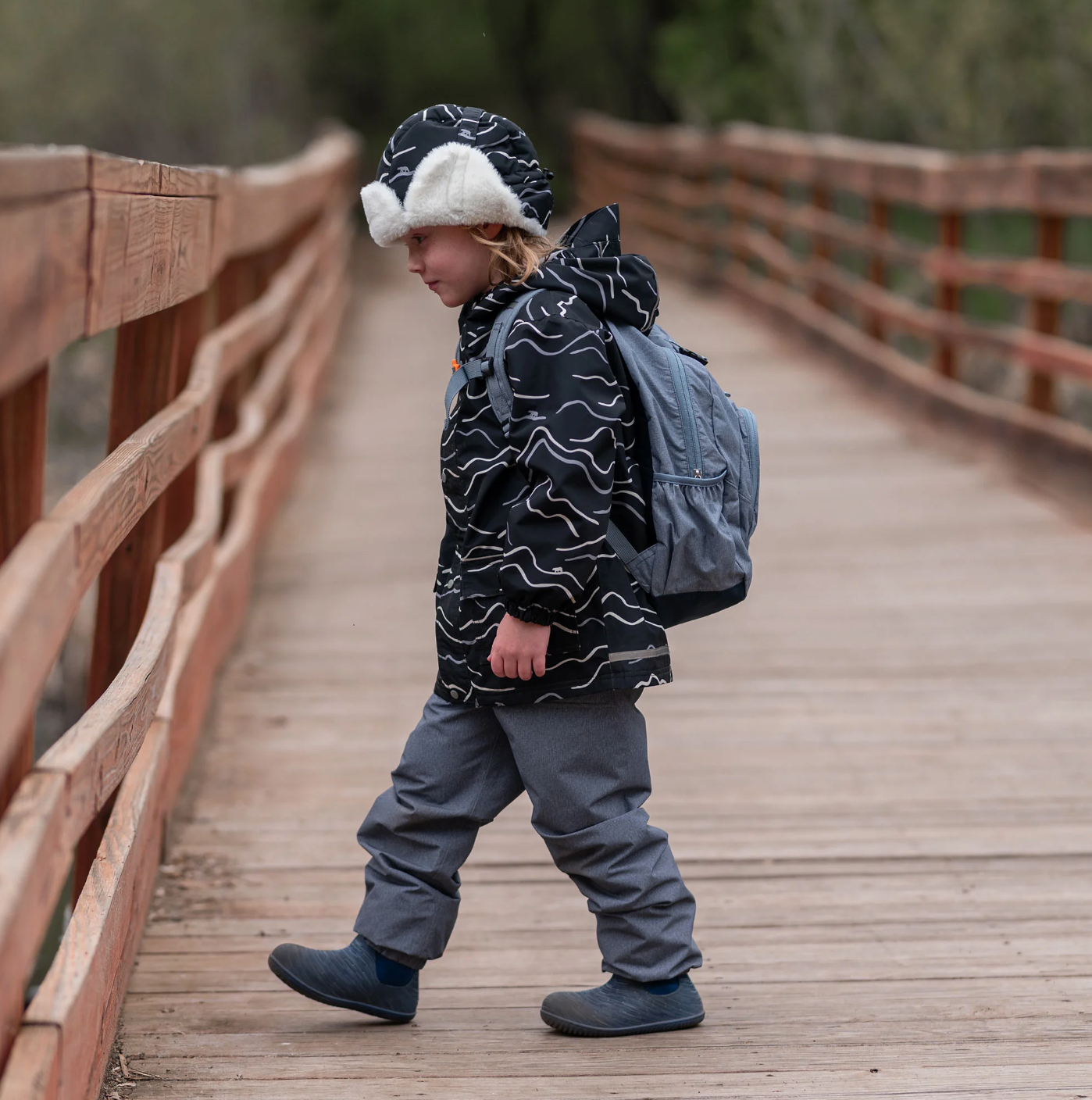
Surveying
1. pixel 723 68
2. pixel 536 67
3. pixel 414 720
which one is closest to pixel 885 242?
pixel 414 720

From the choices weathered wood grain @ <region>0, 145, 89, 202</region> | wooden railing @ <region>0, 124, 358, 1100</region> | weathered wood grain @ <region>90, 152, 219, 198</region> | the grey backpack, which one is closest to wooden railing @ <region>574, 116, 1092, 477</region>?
wooden railing @ <region>0, 124, 358, 1100</region>

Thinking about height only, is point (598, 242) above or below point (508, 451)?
above

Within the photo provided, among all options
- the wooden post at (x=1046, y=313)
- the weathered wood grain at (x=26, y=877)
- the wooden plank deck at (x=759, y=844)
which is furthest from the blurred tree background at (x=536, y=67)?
the weathered wood grain at (x=26, y=877)

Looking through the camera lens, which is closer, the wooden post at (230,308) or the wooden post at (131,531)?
the wooden post at (131,531)

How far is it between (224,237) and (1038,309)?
367 cm

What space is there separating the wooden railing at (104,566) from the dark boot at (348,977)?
0.25 metres

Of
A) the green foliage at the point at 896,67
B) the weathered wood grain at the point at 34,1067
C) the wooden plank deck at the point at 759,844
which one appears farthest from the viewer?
the green foliage at the point at 896,67

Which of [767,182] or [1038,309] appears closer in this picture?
[1038,309]

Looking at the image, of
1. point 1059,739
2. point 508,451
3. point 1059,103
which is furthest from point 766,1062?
point 1059,103

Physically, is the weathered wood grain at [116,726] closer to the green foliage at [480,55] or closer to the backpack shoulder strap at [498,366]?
the backpack shoulder strap at [498,366]

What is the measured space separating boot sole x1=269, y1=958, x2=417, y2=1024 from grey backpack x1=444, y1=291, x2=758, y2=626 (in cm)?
71

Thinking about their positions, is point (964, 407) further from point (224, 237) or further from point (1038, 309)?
point (224, 237)

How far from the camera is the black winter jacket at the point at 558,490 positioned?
225 cm

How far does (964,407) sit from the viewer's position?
7402 millimetres
